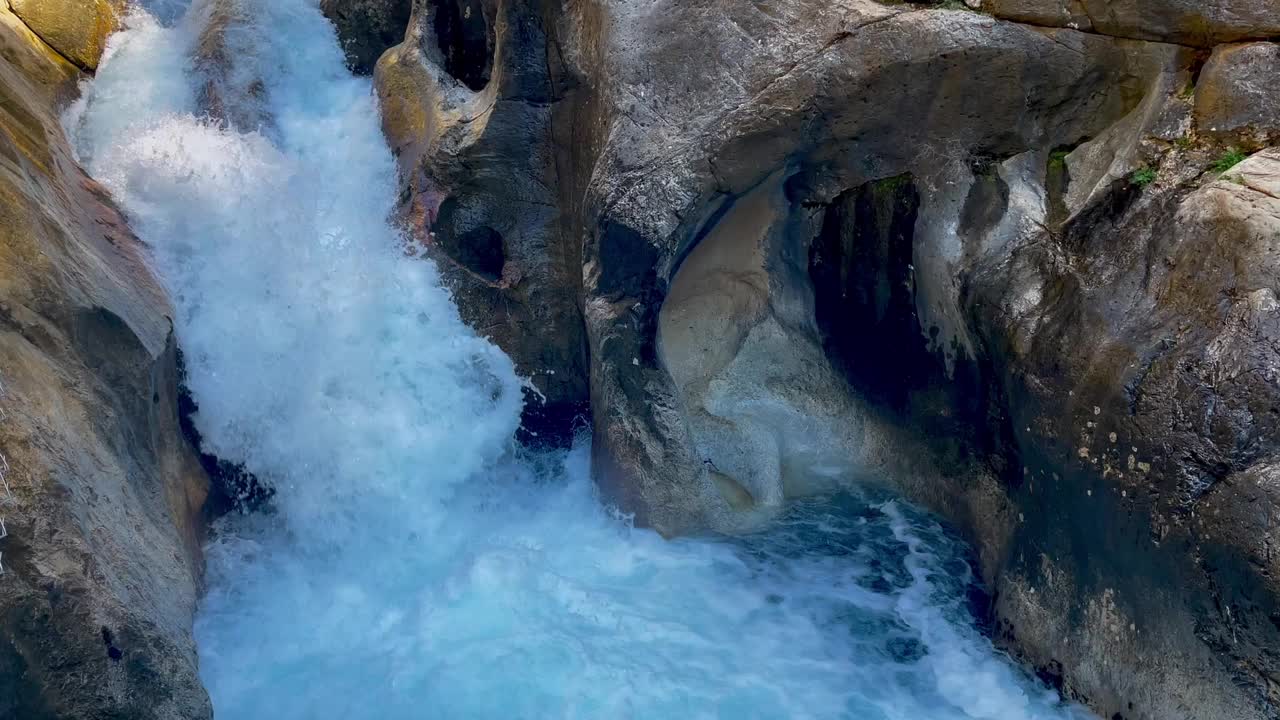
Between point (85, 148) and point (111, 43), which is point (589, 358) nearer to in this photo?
point (85, 148)

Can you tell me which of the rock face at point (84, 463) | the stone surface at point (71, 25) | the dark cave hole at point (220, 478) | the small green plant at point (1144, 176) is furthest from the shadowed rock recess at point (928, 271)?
the stone surface at point (71, 25)

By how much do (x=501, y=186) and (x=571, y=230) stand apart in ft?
1.93

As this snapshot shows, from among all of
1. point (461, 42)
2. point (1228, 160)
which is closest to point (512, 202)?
point (461, 42)

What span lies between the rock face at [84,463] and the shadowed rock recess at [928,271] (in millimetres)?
2184

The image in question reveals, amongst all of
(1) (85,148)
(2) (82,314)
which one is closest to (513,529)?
(2) (82,314)

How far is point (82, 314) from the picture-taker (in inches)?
198

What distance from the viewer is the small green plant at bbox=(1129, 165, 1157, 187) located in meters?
4.58

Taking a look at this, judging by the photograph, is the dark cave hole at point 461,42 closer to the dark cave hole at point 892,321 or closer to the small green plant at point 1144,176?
the dark cave hole at point 892,321

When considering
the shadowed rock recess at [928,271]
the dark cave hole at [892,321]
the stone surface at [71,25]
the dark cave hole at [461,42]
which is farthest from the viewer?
the dark cave hole at [461,42]

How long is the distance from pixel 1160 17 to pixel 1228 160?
83cm

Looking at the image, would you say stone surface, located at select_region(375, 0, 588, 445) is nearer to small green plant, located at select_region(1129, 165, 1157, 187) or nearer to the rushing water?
the rushing water

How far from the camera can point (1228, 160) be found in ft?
14.3

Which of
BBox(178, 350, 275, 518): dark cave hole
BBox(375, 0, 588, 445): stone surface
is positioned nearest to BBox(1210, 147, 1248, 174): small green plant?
BBox(375, 0, 588, 445): stone surface

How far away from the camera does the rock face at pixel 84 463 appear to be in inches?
148
